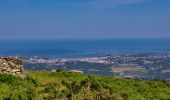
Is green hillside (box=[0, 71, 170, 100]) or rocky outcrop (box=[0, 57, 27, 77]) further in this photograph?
rocky outcrop (box=[0, 57, 27, 77])

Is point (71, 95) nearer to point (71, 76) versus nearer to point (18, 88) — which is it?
point (18, 88)

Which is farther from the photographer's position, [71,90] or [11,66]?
[11,66]

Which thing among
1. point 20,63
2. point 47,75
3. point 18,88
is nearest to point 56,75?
point 47,75

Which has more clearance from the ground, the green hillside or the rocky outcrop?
the rocky outcrop

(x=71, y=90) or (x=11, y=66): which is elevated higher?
(x=11, y=66)

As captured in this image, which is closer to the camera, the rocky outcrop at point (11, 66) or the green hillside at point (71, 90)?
the green hillside at point (71, 90)

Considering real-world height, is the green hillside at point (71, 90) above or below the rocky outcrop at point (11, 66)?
below
